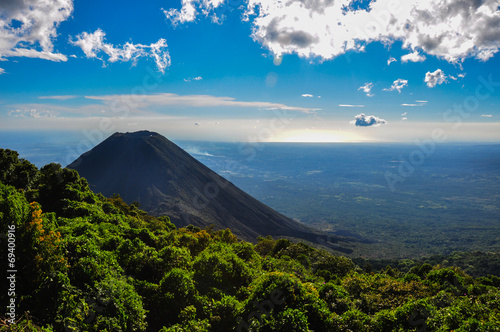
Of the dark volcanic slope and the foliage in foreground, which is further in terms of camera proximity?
the dark volcanic slope

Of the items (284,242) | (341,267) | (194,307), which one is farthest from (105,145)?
(194,307)

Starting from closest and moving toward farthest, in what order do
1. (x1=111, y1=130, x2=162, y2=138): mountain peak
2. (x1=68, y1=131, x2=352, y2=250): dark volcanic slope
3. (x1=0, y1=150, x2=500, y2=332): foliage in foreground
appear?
(x1=0, y1=150, x2=500, y2=332): foliage in foreground < (x1=68, y1=131, x2=352, y2=250): dark volcanic slope < (x1=111, y1=130, x2=162, y2=138): mountain peak

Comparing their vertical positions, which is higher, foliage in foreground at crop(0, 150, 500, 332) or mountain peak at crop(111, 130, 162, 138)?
mountain peak at crop(111, 130, 162, 138)

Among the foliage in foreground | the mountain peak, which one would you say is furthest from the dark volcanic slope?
the foliage in foreground

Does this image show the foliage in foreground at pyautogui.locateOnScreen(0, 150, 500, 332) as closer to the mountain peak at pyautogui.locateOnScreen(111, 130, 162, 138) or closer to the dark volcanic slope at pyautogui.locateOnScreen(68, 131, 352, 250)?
the dark volcanic slope at pyautogui.locateOnScreen(68, 131, 352, 250)

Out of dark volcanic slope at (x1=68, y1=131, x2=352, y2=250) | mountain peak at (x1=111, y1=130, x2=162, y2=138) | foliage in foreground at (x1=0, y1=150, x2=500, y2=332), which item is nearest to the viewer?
foliage in foreground at (x1=0, y1=150, x2=500, y2=332)

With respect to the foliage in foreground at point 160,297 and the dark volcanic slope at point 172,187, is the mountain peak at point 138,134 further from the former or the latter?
the foliage in foreground at point 160,297

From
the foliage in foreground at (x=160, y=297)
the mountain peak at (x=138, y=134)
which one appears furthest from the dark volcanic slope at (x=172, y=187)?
the foliage in foreground at (x=160, y=297)

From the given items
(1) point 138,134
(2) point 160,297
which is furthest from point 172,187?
(2) point 160,297
